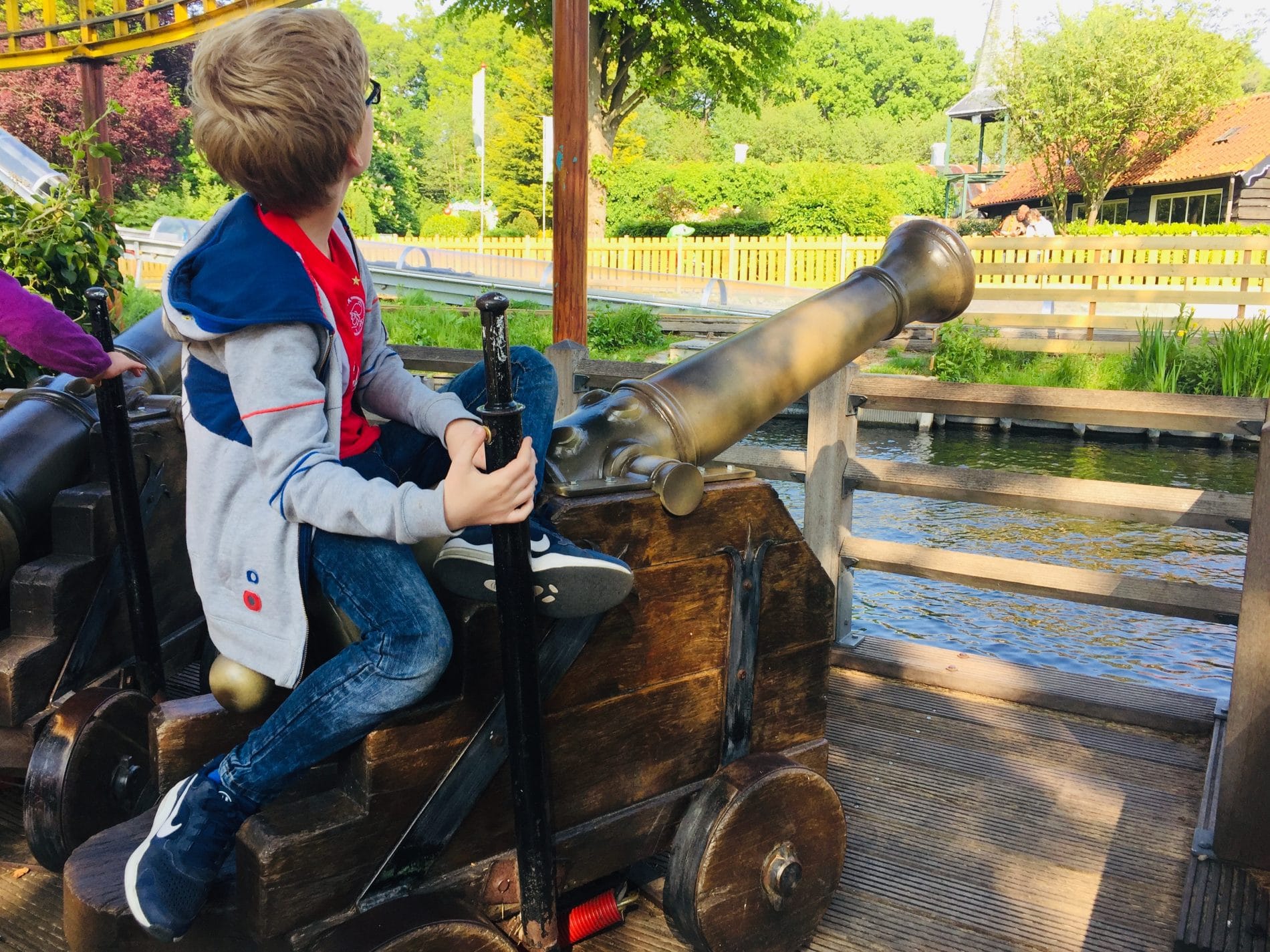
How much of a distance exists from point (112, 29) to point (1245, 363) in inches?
366

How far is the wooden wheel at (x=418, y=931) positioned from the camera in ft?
4.98

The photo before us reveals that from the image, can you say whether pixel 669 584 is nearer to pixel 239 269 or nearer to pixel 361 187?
pixel 239 269

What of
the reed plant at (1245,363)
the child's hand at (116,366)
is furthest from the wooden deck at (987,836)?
the reed plant at (1245,363)

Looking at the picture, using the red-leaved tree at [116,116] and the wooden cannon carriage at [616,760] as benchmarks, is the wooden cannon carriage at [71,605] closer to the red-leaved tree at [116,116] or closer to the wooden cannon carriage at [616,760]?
the wooden cannon carriage at [616,760]

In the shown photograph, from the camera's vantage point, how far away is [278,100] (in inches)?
56.1

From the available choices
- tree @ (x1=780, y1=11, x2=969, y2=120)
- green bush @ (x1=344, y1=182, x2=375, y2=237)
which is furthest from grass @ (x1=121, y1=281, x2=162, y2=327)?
tree @ (x1=780, y1=11, x2=969, y2=120)

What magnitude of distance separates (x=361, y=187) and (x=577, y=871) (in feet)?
120

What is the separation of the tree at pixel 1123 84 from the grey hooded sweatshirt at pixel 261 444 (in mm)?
31038

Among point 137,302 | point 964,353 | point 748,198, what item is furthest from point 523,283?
point 748,198

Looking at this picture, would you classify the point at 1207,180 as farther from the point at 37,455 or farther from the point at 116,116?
the point at 37,455

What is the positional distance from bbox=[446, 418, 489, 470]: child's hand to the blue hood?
0.25 metres

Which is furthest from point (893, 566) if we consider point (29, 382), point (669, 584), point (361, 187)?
point (361, 187)

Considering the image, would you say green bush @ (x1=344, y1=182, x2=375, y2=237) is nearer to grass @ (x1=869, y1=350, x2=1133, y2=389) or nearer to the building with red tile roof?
the building with red tile roof

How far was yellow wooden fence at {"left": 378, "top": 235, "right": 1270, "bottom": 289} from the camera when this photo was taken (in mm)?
12961
